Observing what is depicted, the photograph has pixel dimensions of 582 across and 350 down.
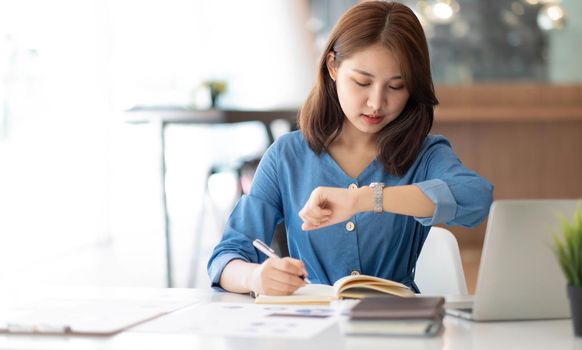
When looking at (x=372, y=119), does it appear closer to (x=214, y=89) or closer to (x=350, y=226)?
(x=350, y=226)

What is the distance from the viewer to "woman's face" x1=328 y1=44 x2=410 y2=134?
1.85 m

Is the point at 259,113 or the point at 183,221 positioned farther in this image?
the point at 183,221

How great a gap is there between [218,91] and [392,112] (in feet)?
13.0

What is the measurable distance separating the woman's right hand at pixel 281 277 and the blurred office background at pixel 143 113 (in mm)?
2903

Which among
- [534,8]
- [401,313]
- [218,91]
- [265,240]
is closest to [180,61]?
[218,91]

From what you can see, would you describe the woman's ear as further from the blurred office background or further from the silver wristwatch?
the blurred office background

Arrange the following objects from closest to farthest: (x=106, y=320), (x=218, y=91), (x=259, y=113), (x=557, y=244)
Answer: (x=557, y=244), (x=106, y=320), (x=259, y=113), (x=218, y=91)

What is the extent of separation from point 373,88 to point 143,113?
281 cm

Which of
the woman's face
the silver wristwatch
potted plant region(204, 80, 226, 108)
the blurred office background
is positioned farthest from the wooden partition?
the silver wristwatch

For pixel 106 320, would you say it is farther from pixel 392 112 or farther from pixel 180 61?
pixel 180 61

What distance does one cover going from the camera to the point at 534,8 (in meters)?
6.31

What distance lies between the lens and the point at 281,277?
5.34 ft

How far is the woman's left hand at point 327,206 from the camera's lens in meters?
1.64

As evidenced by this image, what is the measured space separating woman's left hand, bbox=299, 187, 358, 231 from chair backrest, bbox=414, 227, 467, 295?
0.40 metres
